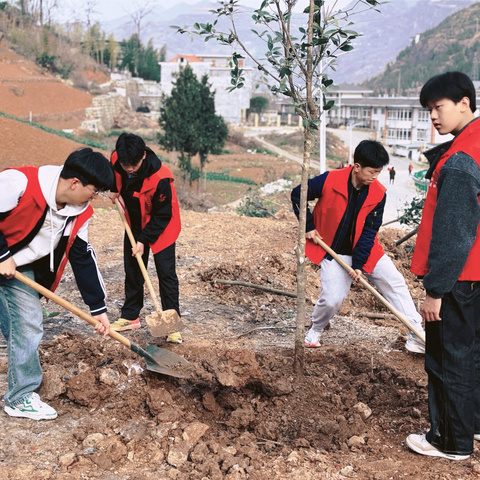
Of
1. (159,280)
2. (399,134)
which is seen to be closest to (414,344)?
(159,280)

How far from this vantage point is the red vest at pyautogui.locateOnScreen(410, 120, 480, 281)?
8.41ft

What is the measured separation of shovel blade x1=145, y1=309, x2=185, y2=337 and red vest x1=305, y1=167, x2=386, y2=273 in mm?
1102

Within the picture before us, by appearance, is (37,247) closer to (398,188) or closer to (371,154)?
(371,154)

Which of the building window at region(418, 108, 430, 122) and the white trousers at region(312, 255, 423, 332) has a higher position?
the building window at region(418, 108, 430, 122)

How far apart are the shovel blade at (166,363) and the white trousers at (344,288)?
1.15 meters

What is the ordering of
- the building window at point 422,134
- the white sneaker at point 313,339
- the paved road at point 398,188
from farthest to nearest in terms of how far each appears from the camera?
the building window at point 422,134
the paved road at point 398,188
the white sneaker at point 313,339

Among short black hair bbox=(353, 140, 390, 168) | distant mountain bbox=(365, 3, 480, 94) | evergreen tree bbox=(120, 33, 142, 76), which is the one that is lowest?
short black hair bbox=(353, 140, 390, 168)

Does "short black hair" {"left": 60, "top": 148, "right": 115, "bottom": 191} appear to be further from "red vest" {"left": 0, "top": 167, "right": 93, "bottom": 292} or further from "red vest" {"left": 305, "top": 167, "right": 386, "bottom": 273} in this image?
"red vest" {"left": 305, "top": 167, "right": 386, "bottom": 273}

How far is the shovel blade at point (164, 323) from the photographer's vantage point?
14.0 feet

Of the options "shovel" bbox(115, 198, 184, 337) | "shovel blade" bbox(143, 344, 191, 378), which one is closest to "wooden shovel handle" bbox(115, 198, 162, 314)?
"shovel" bbox(115, 198, 184, 337)

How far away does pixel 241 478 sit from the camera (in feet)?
9.00

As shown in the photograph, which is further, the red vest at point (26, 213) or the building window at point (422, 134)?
the building window at point (422, 134)

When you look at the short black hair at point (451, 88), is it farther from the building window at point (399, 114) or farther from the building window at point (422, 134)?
the building window at point (399, 114)

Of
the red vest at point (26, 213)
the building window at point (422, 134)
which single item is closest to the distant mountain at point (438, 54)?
the building window at point (422, 134)
